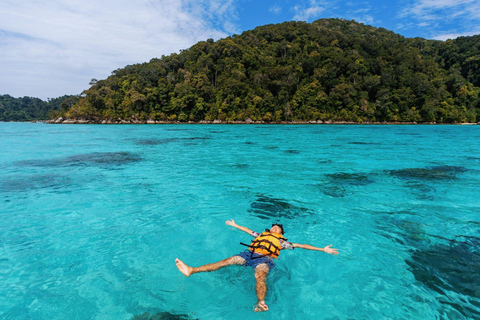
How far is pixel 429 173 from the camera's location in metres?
12.0

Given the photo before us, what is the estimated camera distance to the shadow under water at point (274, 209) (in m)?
7.17

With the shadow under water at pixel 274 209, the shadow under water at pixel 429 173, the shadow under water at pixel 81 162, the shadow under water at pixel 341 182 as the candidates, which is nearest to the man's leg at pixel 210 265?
the shadow under water at pixel 274 209

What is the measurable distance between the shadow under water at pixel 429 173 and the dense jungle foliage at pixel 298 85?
226ft

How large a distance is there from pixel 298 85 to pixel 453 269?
90830 millimetres

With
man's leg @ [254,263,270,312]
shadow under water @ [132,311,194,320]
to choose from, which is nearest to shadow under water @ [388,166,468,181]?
man's leg @ [254,263,270,312]

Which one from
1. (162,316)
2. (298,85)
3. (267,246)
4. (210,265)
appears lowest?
(162,316)

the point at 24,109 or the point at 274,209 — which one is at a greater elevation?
the point at 24,109

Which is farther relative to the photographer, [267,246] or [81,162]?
[81,162]

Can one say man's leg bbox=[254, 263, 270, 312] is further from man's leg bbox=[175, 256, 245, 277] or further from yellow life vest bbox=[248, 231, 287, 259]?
man's leg bbox=[175, 256, 245, 277]

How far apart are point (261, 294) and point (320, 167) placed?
11174mm

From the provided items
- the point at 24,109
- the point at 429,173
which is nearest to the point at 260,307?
the point at 429,173

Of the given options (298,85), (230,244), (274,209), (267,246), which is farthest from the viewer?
(298,85)

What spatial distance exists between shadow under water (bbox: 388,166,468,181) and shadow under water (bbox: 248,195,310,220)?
7065 mm

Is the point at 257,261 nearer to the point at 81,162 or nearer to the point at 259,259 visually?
the point at 259,259
